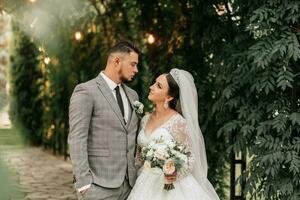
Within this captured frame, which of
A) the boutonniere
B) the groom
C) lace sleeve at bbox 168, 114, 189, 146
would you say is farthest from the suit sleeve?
lace sleeve at bbox 168, 114, 189, 146

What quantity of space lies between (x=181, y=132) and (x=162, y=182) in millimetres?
327

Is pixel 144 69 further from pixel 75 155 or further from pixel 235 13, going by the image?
pixel 75 155

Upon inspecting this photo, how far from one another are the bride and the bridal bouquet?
81 mm

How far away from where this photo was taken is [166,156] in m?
3.70

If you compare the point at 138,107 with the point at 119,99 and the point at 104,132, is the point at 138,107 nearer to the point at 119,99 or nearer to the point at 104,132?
the point at 119,99

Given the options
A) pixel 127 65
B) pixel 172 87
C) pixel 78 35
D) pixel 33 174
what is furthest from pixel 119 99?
pixel 33 174

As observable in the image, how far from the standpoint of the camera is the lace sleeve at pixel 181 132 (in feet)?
12.8

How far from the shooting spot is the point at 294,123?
4449mm

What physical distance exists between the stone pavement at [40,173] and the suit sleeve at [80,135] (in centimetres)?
418

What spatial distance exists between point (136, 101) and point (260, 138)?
1125 millimetres

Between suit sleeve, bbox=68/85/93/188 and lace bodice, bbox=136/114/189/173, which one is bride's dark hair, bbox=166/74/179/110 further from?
suit sleeve, bbox=68/85/93/188

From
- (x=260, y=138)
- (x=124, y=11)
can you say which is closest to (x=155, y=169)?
(x=260, y=138)

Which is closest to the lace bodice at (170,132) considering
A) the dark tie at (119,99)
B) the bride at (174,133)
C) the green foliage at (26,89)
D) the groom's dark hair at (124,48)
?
the bride at (174,133)

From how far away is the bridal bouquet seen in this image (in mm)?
3699
